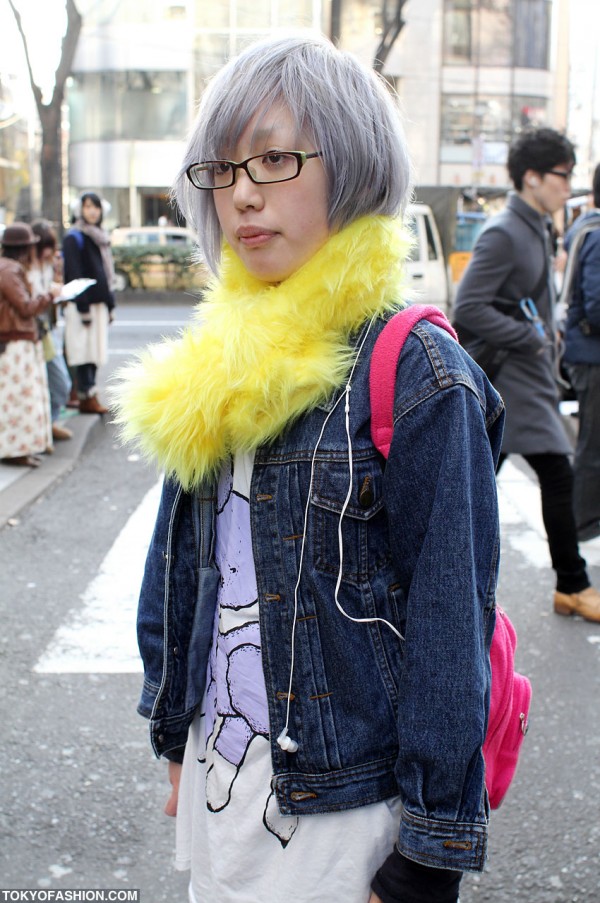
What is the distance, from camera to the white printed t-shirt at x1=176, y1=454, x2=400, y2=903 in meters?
1.39

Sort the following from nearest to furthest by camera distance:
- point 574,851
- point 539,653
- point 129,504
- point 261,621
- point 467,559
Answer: point 467,559
point 261,621
point 574,851
point 539,653
point 129,504

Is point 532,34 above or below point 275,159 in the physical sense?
above

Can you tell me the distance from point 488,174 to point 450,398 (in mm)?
39340

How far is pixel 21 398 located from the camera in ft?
23.6

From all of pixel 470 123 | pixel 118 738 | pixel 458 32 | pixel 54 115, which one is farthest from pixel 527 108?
pixel 118 738

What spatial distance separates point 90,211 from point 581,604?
6231 millimetres

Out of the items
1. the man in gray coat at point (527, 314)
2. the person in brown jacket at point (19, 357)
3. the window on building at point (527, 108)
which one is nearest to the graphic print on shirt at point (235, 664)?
the man in gray coat at point (527, 314)

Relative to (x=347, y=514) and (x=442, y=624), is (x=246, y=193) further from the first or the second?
(x=442, y=624)

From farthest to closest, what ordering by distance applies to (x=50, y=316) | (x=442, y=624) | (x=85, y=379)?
(x=85, y=379) → (x=50, y=316) → (x=442, y=624)

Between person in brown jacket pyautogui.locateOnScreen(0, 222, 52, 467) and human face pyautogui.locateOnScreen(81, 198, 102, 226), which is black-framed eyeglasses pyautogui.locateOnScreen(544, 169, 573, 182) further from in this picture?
human face pyautogui.locateOnScreen(81, 198, 102, 226)

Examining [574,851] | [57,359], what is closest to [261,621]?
[574,851]

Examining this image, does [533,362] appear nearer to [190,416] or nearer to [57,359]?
[190,416]

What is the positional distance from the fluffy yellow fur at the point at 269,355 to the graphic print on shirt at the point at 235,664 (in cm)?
9

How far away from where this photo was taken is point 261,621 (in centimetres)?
143
